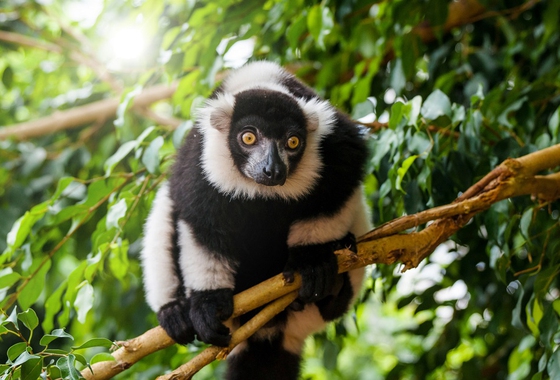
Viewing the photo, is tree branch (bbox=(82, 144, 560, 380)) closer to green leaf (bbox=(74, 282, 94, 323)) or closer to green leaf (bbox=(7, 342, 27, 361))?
green leaf (bbox=(74, 282, 94, 323))

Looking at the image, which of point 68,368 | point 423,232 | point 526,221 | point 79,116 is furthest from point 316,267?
point 79,116

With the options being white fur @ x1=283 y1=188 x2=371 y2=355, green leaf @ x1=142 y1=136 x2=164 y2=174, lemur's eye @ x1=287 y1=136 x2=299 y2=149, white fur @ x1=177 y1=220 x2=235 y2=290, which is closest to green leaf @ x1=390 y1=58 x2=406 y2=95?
white fur @ x1=283 y1=188 x2=371 y2=355

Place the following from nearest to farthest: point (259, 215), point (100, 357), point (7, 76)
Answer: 1. point (100, 357)
2. point (259, 215)
3. point (7, 76)

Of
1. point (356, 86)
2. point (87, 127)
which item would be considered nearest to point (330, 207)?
point (356, 86)

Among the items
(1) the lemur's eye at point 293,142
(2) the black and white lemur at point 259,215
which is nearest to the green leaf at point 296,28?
(2) the black and white lemur at point 259,215

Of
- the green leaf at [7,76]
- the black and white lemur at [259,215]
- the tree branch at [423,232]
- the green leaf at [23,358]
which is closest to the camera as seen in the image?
the green leaf at [23,358]

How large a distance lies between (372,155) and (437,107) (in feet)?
1.30

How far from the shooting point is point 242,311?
259 centimetres

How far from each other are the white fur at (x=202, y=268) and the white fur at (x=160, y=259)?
199mm

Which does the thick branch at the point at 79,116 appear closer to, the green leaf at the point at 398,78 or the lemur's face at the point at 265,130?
the green leaf at the point at 398,78

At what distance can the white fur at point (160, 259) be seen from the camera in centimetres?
301

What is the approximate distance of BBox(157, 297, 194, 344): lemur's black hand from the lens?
266 centimetres

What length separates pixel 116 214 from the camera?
9.55 ft

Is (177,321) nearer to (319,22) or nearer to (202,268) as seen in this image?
(202,268)
